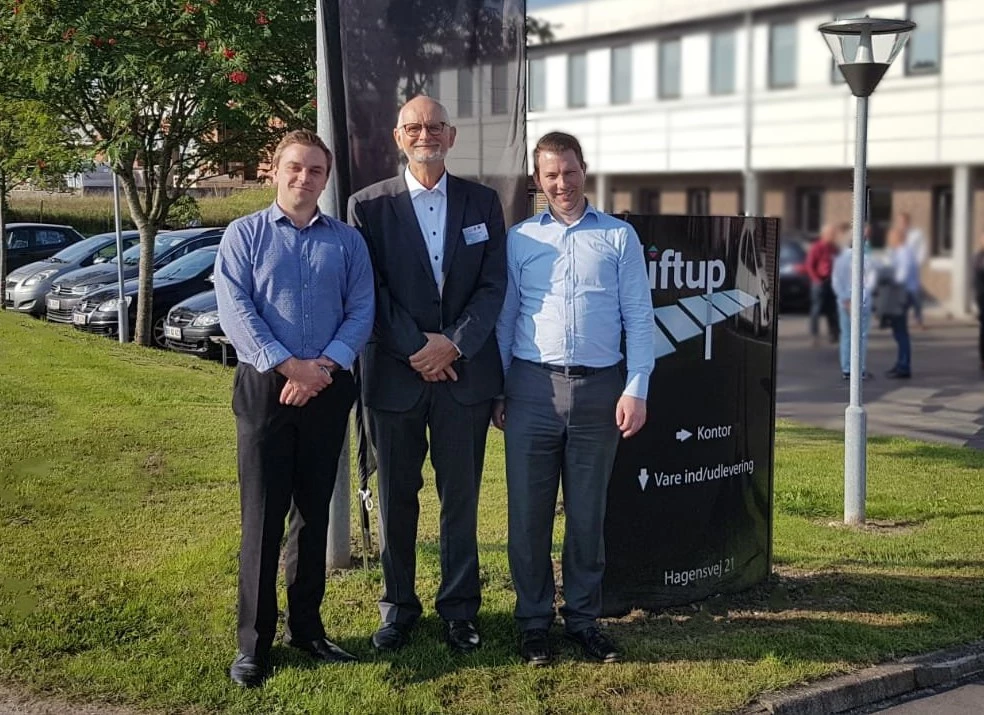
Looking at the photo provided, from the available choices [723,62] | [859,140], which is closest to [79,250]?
[859,140]

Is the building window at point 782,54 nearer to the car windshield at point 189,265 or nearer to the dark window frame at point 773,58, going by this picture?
the dark window frame at point 773,58

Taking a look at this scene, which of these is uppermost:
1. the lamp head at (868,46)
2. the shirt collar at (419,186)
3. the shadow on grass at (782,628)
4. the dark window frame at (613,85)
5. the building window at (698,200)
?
the dark window frame at (613,85)

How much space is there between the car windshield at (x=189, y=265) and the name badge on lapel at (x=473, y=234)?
166cm

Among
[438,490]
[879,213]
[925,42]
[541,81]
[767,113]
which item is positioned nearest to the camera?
[438,490]

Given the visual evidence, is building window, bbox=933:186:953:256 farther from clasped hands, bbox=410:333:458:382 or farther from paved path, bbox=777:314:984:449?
clasped hands, bbox=410:333:458:382

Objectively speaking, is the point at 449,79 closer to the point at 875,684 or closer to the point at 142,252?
the point at 142,252

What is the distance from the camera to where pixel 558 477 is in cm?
436

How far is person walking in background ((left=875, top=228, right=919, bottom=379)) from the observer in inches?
374

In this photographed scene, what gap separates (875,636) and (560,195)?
232cm

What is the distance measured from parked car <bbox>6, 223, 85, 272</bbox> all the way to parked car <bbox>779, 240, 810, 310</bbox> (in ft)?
18.6

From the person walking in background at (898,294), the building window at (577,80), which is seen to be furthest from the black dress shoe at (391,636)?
the building window at (577,80)

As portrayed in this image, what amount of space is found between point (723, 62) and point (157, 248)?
745 centimetres

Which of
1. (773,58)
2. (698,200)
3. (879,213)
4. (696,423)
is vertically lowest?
(696,423)

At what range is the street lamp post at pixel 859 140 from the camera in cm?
676
